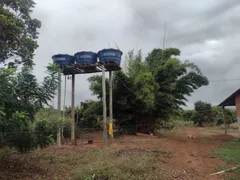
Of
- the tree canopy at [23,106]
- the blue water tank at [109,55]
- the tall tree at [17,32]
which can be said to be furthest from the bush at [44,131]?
the blue water tank at [109,55]

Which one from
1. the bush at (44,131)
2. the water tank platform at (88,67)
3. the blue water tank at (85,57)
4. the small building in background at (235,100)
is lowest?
the bush at (44,131)

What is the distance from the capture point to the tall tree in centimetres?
601

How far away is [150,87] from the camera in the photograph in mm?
13141

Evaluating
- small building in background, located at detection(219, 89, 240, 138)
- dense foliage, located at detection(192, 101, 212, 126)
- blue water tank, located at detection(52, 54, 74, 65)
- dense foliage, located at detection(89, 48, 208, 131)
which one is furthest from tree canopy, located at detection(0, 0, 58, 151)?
dense foliage, located at detection(192, 101, 212, 126)

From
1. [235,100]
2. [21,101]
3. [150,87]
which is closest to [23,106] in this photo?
[21,101]

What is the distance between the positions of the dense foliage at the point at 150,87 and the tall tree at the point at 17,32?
21.1 ft

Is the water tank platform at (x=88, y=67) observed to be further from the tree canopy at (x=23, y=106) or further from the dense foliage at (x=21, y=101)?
the dense foliage at (x=21, y=101)

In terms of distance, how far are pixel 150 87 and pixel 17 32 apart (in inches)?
327

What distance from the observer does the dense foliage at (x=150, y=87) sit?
1341 centimetres

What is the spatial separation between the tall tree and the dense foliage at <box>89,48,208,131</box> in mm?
6435

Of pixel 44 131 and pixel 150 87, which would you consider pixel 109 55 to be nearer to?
pixel 150 87

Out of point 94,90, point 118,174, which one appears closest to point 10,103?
point 118,174

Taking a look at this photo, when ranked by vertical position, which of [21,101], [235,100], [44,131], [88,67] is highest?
[88,67]

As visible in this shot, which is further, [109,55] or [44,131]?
[109,55]
